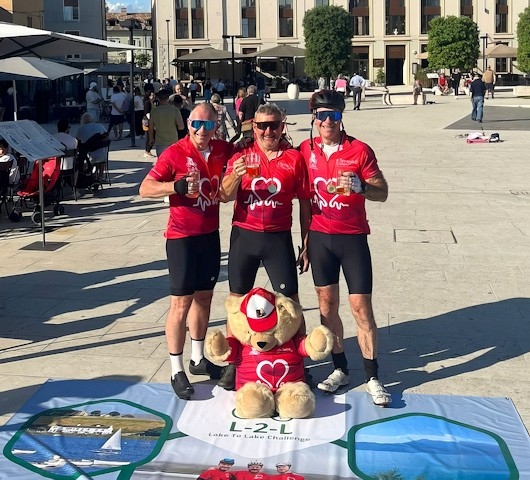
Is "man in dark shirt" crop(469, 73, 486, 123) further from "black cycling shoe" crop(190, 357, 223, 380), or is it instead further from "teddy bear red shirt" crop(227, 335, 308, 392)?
"teddy bear red shirt" crop(227, 335, 308, 392)

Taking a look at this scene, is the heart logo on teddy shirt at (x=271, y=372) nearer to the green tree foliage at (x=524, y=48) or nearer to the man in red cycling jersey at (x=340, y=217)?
the man in red cycling jersey at (x=340, y=217)

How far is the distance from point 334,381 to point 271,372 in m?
0.50

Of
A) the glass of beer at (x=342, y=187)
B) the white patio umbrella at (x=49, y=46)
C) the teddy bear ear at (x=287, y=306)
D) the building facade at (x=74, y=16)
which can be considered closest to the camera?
the glass of beer at (x=342, y=187)

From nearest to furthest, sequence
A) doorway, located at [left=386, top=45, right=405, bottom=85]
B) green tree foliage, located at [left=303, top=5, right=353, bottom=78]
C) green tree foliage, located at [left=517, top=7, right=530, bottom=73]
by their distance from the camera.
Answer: green tree foliage, located at [left=517, top=7, right=530, bottom=73], green tree foliage, located at [left=303, top=5, right=353, bottom=78], doorway, located at [left=386, top=45, right=405, bottom=85]

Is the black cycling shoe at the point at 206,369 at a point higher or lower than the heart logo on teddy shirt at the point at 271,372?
lower

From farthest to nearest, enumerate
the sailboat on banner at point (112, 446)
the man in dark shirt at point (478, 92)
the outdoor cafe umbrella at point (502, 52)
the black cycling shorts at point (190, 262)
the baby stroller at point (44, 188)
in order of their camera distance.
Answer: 1. the outdoor cafe umbrella at point (502, 52)
2. the man in dark shirt at point (478, 92)
3. the baby stroller at point (44, 188)
4. the black cycling shorts at point (190, 262)
5. the sailboat on banner at point (112, 446)

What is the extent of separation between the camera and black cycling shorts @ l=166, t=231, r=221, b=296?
5.02m

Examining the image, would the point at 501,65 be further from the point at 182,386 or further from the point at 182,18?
the point at 182,386

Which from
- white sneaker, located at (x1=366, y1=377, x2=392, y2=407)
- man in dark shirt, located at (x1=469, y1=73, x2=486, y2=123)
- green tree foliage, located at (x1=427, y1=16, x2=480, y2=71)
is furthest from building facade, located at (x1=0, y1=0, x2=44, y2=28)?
white sneaker, located at (x1=366, y1=377, x2=392, y2=407)

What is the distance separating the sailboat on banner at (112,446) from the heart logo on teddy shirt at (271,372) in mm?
893

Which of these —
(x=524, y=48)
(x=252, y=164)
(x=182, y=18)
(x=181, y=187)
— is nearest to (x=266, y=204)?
(x=252, y=164)

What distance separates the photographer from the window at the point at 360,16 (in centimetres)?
6875

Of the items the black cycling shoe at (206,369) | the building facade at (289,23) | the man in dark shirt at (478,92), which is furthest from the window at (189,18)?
the black cycling shoe at (206,369)

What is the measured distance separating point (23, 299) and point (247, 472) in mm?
3701
